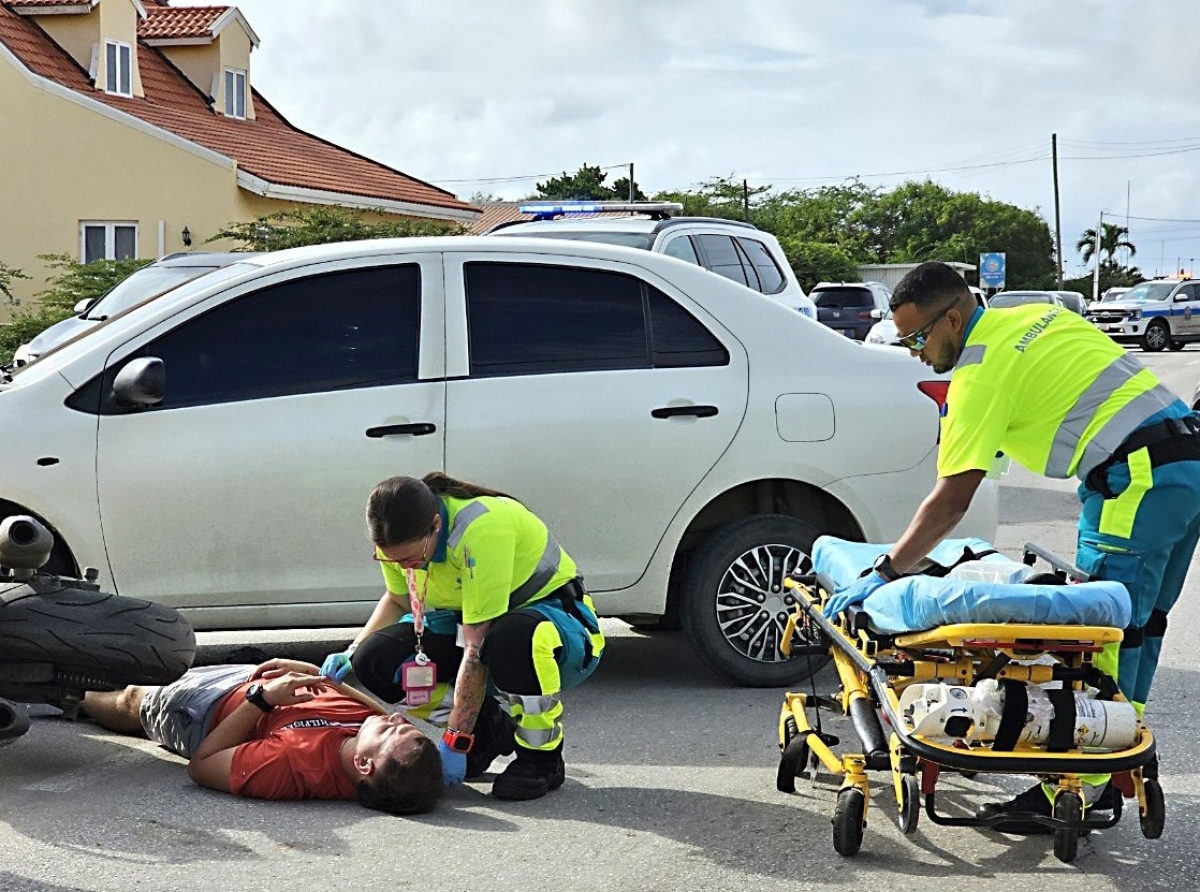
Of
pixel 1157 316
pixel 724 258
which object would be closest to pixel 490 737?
pixel 724 258

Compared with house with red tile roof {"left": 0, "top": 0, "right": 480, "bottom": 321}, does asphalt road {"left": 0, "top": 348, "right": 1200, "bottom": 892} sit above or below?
below

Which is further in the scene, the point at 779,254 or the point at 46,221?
the point at 46,221

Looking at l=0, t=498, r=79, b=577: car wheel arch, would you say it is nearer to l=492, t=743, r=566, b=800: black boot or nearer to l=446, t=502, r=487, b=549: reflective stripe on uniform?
l=446, t=502, r=487, b=549: reflective stripe on uniform

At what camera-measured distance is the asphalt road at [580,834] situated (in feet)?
14.7

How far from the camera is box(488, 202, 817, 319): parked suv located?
13672 mm

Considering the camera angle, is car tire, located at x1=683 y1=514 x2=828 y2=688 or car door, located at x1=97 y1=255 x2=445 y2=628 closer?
car door, located at x1=97 y1=255 x2=445 y2=628

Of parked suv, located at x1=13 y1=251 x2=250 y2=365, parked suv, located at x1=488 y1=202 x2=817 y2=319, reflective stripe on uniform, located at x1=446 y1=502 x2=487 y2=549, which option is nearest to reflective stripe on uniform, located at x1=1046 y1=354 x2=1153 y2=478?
reflective stripe on uniform, located at x1=446 y1=502 x2=487 y2=549

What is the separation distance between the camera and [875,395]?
6.74m

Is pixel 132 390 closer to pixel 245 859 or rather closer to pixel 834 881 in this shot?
pixel 245 859

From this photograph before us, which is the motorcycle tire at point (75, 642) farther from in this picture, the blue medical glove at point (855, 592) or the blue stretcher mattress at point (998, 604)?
the blue stretcher mattress at point (998, 604)

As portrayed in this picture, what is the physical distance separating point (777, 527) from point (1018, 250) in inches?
3425

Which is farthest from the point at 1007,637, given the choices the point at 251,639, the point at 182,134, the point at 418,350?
the point at 182,134

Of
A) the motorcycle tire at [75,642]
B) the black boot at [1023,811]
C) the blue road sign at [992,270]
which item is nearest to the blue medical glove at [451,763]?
the motorcycle tire at [75,642]

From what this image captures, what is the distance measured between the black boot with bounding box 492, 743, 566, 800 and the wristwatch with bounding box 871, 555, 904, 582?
4.08 feet
